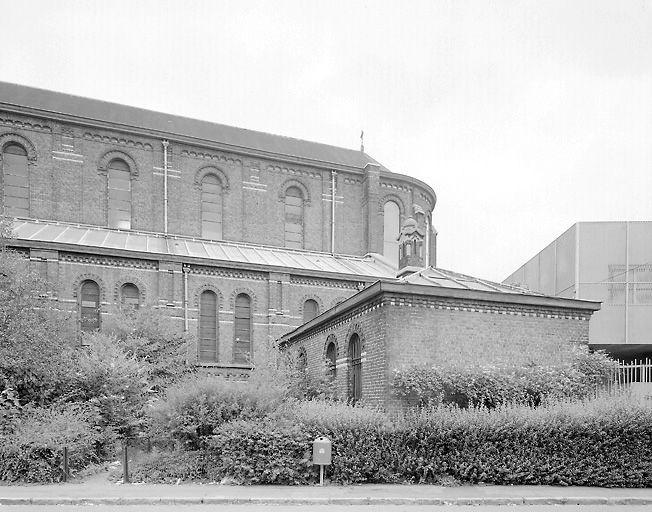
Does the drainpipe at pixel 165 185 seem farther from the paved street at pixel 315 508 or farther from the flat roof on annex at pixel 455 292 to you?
the paved street at pixel 315 508

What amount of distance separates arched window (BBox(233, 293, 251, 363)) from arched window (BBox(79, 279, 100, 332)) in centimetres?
666

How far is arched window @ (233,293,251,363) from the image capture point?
27.5m

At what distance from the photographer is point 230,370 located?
2698cm

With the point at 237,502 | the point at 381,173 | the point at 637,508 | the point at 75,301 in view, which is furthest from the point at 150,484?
the point at 381,173

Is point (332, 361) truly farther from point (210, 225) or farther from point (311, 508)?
point (210, 225)

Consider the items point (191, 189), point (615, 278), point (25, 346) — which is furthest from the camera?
point (191, 189)

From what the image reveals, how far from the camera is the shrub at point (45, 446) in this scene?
36.9ft

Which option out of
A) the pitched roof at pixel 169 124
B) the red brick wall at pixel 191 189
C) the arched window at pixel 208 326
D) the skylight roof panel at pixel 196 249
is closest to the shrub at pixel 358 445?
the arched window at pixel 208 326

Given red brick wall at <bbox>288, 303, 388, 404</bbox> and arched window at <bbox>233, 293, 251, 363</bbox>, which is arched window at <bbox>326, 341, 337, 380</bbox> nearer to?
red brick wall at <bbox>288, 303, 388, 404</bbox>

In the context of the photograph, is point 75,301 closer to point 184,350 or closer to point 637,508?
point 184,350

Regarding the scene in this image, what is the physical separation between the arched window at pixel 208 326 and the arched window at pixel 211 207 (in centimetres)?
483

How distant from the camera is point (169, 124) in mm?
33688

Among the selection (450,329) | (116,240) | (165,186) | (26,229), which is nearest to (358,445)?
(450,329)

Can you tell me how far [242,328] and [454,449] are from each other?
17850mm
